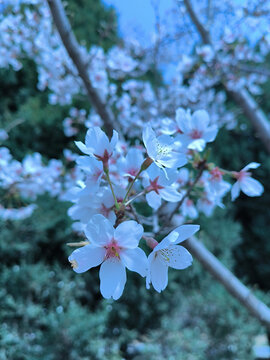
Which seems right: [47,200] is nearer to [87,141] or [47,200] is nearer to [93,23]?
[87,141]

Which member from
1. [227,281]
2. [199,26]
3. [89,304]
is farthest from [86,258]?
[89,304]

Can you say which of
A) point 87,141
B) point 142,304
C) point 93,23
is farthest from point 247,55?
point 93,23

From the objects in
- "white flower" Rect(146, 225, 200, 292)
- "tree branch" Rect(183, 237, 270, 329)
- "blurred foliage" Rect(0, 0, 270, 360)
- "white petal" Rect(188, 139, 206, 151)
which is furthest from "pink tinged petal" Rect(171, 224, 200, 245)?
"blurred foliage" Rect(0, 0, 270, 360)

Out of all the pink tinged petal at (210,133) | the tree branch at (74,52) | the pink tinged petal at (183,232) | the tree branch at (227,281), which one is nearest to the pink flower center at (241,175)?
the pink tinged petal at (210,133)

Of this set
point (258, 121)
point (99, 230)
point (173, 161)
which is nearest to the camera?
point (99, 230)

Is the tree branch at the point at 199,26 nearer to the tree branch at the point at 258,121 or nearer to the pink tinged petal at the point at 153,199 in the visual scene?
the tree branch at the point at 258,121

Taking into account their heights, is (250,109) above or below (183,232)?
above

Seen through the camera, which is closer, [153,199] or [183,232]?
[183,232]

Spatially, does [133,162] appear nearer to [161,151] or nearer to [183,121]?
[161,151]
